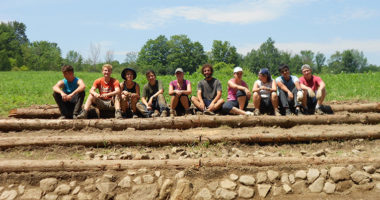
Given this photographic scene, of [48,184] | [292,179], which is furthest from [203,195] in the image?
[48,184]

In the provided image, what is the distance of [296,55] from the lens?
91.2 meters

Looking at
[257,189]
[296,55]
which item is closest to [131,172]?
[257,189]

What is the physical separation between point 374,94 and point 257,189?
8.99 meters

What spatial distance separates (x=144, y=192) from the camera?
16.5 feet

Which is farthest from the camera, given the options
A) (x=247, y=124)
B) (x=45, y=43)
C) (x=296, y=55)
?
(x=296, y=55)

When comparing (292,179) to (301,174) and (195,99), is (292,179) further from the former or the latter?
(195,99)

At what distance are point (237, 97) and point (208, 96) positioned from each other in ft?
2.41

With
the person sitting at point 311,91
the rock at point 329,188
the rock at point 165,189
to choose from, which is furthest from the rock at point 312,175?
the person sitting at point 311,91

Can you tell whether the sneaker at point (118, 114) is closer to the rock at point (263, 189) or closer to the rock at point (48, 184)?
the rock at point (48, 184)

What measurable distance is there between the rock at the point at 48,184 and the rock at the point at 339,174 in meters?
4.57

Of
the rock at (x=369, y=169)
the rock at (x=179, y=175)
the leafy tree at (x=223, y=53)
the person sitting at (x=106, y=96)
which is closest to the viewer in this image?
the rock at (x=179, y=175)

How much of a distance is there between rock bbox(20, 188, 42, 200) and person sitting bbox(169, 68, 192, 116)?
139 inches

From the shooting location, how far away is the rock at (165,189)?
4973 millimetres

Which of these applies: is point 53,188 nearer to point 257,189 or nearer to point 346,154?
point 257,189
